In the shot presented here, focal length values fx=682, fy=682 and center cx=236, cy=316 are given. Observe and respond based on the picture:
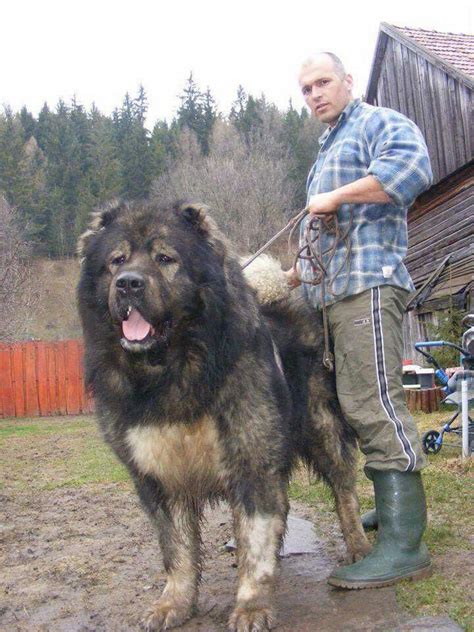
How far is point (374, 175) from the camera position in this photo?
331cm

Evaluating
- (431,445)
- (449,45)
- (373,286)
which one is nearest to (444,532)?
(373,286)

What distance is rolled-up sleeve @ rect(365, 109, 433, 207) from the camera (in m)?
3.29

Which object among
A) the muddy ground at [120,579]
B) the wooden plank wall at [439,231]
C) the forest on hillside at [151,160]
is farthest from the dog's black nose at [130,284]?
the forest on hillside at [151,160]

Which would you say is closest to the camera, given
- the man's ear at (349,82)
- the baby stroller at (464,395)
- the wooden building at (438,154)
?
the man's ear at (349,82)

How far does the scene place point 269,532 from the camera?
9.76 ft

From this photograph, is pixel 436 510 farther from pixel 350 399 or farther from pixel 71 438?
pixel 71 438

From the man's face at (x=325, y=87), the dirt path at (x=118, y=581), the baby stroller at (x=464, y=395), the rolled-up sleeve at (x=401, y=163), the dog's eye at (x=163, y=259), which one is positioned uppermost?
the man's face at (x=325, y=87)

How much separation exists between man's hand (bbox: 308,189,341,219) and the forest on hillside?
31.2 m

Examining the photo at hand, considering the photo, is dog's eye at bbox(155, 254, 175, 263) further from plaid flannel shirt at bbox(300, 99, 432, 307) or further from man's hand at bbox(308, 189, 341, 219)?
plaid flannel shirt at bbox(300, 99, 432, 307)

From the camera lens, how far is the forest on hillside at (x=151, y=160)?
37656 mm

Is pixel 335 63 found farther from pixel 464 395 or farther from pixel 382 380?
pixel 464 395

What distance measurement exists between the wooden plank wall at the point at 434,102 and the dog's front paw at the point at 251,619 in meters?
11.7

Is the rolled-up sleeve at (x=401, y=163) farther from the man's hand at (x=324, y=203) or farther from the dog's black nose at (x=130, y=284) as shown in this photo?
the dog's black nose at (x=130, y=284)

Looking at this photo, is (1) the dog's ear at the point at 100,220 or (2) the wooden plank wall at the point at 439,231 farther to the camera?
(2) the wooden plank wall at the point at 439,231
